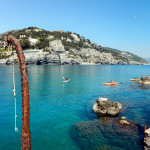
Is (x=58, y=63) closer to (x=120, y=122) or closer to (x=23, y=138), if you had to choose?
(x=120, y=122)

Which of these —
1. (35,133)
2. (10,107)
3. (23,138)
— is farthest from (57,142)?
(10,107)

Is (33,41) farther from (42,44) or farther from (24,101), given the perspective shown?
(24,101)

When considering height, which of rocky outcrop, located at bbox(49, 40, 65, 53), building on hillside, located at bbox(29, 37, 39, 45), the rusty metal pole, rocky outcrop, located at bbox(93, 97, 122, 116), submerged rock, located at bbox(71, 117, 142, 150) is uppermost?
building on hillside, located at bbox(29, 37, 39, 45)

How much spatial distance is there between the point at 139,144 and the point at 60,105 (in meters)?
18.2

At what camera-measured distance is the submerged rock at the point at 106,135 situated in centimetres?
1568

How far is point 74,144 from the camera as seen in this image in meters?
16.2

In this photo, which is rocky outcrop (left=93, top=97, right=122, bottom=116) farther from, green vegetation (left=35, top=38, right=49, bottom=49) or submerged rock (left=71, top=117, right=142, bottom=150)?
green vegetation (left=35, top=38, right=49, bottom=49)

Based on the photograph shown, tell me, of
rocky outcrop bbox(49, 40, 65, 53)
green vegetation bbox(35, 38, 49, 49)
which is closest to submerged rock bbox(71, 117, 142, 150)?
green vegetation bbox(35, 38, 49, 49)

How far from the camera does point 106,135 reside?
58.1ft

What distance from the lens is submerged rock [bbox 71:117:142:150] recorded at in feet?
51.4

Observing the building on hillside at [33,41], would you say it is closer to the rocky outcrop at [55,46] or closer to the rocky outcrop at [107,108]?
the rocky outcrop at [55,46]

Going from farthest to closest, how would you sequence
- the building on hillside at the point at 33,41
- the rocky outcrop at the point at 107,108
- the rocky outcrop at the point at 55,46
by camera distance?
the rocky outcrop at the point at 55,46 < the building on hillside at the point at 33,41 < the rocky outcrop at the point at 107,108

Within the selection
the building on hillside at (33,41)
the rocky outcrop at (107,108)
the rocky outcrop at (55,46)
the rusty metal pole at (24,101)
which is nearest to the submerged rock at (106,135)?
the rocky outcrop at (107,108)

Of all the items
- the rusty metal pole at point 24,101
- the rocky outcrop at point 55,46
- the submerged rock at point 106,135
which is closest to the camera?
the rusty metal pole at point 24,101
